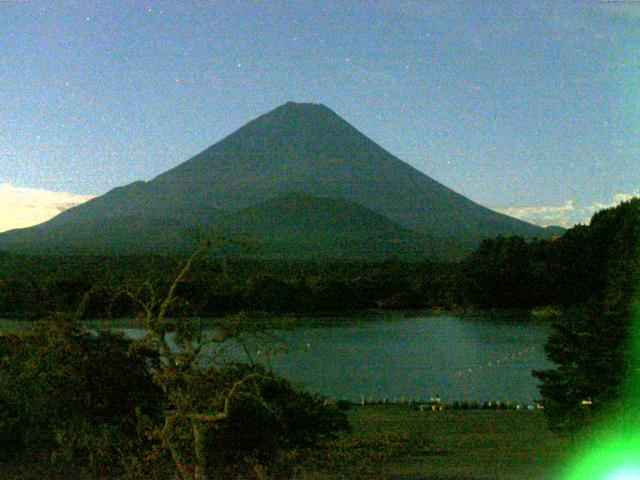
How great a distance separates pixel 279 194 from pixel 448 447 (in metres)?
74.1

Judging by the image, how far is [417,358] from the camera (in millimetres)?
19453

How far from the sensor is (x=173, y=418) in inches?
200

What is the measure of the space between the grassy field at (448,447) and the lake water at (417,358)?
2.02 meters

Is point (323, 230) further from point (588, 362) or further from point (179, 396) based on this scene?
point (179, 396)

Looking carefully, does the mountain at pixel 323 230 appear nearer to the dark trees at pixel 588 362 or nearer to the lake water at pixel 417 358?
the lake water at pixel 417 358

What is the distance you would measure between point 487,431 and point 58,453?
17.9 ft

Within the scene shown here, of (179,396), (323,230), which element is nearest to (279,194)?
(323,230)

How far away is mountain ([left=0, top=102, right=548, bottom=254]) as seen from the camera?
63719 millimetres

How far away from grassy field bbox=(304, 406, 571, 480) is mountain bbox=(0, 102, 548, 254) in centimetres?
4130

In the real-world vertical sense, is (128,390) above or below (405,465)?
above

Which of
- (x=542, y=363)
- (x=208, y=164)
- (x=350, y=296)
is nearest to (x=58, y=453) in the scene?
(x=542, y=363)

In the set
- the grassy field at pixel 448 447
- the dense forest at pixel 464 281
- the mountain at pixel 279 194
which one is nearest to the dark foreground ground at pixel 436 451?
the grassy field at pixel 448 447

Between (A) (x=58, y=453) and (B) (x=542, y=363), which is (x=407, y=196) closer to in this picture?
(B) (x=542, y=363)

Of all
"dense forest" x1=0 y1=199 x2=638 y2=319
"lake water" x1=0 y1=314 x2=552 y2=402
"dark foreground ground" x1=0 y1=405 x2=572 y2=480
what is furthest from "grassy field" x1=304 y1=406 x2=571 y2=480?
"dense forest" x1=0 y1=199 x2=638 y2=319
